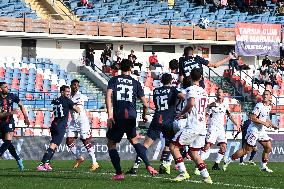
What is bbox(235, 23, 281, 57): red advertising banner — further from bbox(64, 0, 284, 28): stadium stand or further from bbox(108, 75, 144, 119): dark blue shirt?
bbox(108, 75, 144, 119): dark blue shirt

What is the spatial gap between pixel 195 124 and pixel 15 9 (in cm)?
2926

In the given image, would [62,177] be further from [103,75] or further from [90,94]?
[103,75]

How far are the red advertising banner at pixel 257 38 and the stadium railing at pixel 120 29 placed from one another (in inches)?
97.2

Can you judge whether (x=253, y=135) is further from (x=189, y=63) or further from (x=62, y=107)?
(x=62, y=107)

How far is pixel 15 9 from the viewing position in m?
45.3

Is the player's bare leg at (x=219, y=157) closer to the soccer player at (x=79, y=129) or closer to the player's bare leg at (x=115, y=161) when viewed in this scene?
the soccer player at (x=79, y=129)

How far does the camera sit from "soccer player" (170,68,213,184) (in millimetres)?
17125

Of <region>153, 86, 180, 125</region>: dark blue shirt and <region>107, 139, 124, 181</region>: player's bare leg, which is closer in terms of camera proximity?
<region>107, 139, 124, 181</region>: player's bare leg

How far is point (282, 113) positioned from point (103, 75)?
360 inches

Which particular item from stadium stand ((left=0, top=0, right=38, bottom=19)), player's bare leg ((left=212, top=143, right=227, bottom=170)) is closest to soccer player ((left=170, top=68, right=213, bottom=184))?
player's bare leg ((left=212, top=143, right=227, bottom=170))

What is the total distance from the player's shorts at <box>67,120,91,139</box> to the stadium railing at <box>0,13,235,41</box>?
63.6 ft

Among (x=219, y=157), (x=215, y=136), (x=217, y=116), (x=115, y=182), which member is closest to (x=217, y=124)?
(x=217, y=116)

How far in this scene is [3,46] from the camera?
44625 mm

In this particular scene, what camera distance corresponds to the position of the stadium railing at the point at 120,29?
144ft
